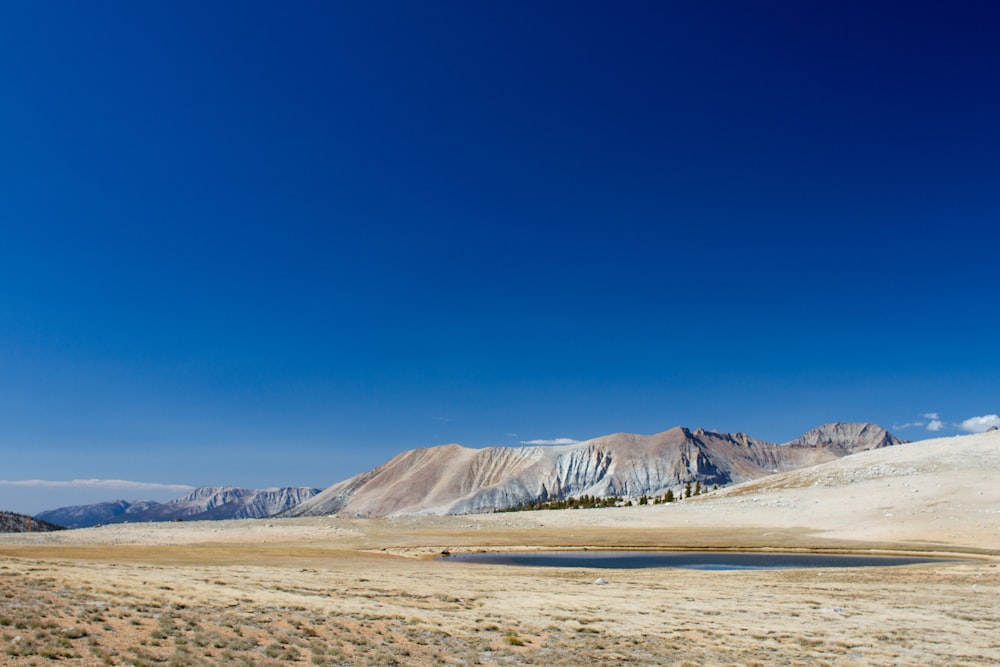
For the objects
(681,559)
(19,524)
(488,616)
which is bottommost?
(681,559)

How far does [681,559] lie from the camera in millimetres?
61125

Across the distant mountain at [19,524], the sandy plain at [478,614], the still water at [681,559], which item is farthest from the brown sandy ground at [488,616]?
the distant mountain at [19,524]

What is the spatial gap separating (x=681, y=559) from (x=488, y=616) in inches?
1613

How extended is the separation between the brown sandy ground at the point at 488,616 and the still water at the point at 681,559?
8826 millimetres

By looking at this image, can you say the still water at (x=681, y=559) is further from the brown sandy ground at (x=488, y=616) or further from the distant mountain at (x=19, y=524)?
the distant mountain at (x=19, y=524)

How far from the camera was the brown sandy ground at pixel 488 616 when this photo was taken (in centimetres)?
1894

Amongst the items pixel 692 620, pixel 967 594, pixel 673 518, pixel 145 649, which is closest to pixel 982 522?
pixel 673 518

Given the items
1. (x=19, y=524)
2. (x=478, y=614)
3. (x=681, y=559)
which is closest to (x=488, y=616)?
(x=478, y=614)

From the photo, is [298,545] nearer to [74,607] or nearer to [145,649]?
[74,607]

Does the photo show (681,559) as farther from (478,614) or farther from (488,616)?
(488,616)

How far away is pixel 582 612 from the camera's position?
27.8m

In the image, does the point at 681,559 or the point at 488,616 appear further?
A: the point at 681,559

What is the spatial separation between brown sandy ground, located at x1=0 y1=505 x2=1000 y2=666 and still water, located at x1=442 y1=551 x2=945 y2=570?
883cm

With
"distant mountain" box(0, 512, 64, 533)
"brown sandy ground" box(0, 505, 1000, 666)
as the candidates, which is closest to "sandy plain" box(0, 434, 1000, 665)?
"brown sandy ground" box(0, 505, 1000, 666)
